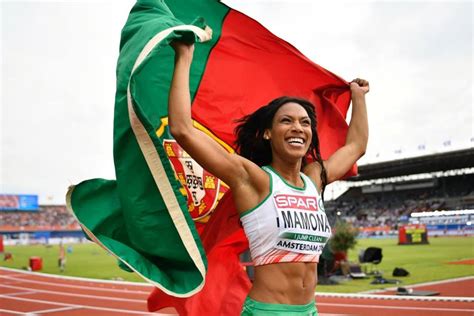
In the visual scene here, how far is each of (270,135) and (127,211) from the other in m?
0.86

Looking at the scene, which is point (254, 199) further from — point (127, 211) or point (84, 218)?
point (84, 218)

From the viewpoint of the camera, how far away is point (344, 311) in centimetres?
961

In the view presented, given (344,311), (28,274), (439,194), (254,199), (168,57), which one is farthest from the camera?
(439,194)

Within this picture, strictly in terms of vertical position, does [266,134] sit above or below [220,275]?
above

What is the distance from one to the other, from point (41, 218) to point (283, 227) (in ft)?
260

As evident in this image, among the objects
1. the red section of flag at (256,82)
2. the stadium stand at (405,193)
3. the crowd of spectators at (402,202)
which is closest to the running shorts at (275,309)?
the red section of flag at (256,82)

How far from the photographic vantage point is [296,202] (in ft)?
8.54

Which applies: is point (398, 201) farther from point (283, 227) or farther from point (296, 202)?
point (283, 227)

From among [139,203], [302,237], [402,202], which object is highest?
[139,203]

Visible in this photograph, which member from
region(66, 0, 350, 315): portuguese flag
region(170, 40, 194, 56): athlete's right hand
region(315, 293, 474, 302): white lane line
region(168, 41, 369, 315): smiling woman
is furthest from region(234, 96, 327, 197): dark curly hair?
region(315, 293, 474, 302): white lane line

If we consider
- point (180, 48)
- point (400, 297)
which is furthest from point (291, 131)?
point (400, 297)

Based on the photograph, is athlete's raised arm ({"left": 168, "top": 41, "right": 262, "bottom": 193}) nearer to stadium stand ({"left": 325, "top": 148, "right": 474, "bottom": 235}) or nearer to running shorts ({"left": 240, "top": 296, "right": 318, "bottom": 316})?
running shorts ({"left": 240, "top": 296, "right": 318, "bottom": 316})

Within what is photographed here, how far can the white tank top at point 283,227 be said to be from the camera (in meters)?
2.52

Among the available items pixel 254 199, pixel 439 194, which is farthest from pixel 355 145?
pixel 439 194
